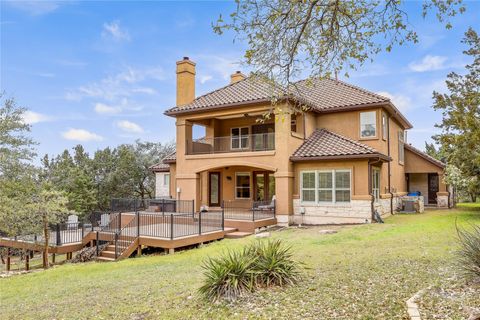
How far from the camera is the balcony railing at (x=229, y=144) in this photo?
69.3ft

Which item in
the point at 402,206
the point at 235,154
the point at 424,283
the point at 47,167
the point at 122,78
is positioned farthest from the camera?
the point at 47,167

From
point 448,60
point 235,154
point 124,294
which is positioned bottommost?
point 124,294

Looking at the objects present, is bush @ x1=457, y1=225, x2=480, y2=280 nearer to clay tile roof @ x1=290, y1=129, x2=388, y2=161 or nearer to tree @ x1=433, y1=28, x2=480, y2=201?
tree @ x1=433, y1=28, x2=480, y2=201

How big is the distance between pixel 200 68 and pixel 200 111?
4.41 metres

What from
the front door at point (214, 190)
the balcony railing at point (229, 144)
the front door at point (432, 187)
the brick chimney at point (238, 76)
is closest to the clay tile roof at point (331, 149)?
the balcony railing at point (229, 144)

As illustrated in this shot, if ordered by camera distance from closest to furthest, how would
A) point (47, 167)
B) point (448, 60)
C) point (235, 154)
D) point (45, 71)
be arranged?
point (448, 60) < point (235, 154) < point (45, 71) < point (47, 167)

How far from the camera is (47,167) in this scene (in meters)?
43.0

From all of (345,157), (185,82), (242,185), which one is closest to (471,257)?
(345,157)

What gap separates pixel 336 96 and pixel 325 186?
6.64 m

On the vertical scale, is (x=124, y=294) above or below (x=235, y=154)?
below

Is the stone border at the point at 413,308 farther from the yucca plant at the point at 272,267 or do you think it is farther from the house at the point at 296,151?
the house at the point at 296,151

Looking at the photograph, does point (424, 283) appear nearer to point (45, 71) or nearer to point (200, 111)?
point (200, 111)

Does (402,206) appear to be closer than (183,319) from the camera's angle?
No

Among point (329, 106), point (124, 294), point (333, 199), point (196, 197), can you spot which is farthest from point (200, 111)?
point (124, 294)
